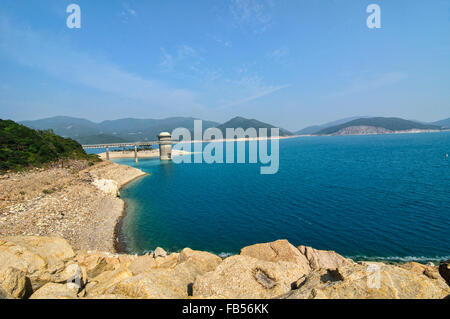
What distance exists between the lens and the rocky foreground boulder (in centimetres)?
680

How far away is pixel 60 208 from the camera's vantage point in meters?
28.9

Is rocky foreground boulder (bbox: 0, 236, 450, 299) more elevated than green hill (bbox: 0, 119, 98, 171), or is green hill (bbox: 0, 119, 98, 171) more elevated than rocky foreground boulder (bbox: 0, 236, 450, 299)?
green hill (bbox: 0, 119, 98, 171)

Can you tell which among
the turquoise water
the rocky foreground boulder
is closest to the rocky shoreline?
the rocky foreground boulder

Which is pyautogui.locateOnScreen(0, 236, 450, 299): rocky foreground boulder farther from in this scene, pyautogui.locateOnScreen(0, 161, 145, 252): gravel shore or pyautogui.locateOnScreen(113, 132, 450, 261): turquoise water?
pyautogui.locateOnScreen(0, 161, 145, 252): gravel shore

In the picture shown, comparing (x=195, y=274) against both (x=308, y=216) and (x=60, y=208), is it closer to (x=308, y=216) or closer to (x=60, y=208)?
(x=308, y=216)

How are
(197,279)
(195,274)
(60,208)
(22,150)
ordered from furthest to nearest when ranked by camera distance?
(22,150) → (60,208) → (195,274) → (197,279)

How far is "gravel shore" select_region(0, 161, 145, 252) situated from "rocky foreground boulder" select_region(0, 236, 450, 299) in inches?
486

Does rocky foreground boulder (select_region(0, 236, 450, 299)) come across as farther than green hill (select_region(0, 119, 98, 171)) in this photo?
No

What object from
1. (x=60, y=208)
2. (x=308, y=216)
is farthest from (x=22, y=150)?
(x=308, y=216)

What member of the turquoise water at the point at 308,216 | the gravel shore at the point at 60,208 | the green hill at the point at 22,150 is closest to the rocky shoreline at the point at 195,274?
the gravel shore at the point at 60,208

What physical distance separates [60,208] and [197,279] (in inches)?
1148

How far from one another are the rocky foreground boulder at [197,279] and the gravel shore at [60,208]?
12.3m

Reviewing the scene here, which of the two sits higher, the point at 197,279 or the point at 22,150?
the point at 22,150

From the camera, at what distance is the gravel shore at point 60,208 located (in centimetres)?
2306
